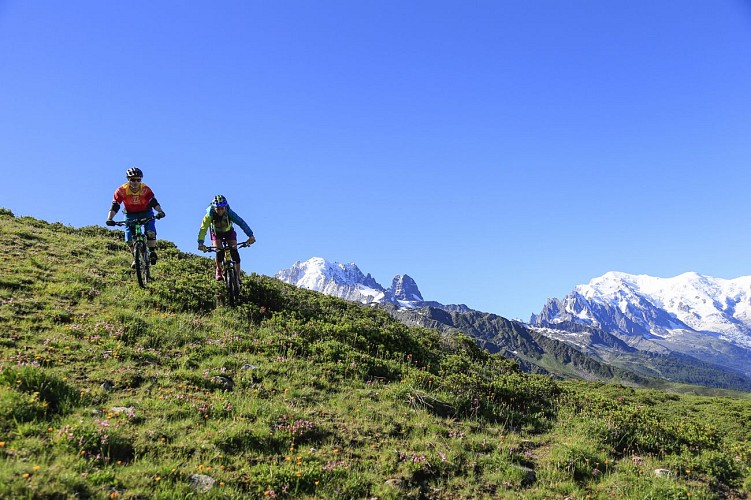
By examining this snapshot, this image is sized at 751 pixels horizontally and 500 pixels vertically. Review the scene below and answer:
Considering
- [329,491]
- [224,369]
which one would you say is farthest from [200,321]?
[329,491]

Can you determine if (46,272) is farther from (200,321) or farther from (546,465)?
(546,465)

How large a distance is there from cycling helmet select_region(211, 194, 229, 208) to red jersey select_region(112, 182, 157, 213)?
2.49 metres

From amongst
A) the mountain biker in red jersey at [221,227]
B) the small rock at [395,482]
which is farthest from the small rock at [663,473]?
the mountain biker in red jersey at [221,227]

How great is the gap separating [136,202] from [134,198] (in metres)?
0.16

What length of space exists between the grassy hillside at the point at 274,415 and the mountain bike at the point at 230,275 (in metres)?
0.63

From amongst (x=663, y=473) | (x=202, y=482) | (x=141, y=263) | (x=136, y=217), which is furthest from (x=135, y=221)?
(x=663, y=473)

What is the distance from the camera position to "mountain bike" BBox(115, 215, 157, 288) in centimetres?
1728

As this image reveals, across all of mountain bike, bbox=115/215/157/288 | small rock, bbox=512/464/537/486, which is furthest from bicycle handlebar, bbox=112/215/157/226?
small rock, bbox=512/464/537/486

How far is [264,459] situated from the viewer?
8.55 meters

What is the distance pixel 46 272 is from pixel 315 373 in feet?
37.8

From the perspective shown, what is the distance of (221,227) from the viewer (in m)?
17.2

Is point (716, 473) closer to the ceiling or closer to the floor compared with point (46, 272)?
closer to the floor

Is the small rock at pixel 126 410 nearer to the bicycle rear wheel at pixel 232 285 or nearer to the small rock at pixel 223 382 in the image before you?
the small rock at pixel 223 382

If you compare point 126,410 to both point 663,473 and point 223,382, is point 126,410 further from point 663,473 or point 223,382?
point 663,473
